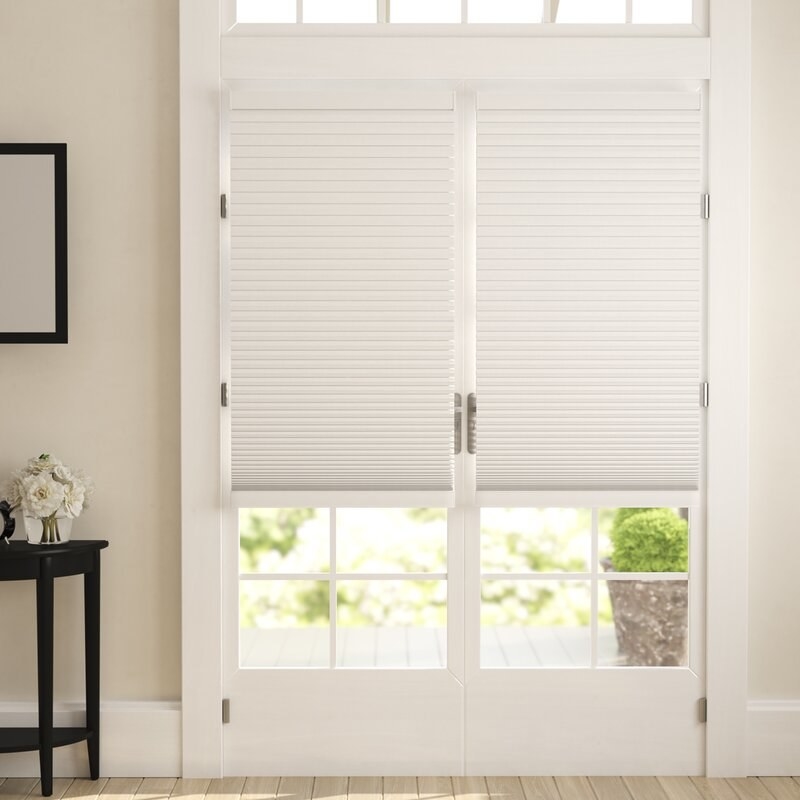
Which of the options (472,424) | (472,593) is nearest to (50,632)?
(472,593)

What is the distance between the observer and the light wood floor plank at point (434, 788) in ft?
8.85

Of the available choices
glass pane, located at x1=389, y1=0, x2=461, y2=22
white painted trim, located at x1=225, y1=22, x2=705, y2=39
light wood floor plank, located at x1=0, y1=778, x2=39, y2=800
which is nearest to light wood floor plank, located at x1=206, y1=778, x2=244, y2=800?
light wood floor plank, located at x1=0, y1=778, x2=39, y2=800

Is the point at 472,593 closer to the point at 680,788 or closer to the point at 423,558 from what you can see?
the point at 423,558

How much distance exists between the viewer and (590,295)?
283 centimetres

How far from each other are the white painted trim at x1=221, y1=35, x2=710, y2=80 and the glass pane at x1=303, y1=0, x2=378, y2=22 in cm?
10

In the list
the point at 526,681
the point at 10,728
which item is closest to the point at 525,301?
the point at 526,681

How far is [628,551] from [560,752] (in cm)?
72

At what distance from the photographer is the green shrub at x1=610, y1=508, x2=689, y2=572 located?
2930 mm

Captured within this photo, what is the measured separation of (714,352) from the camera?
2.84 m

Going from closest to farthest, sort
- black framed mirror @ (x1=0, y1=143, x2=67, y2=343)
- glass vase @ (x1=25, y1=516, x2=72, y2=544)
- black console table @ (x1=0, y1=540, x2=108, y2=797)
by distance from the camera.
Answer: black console table @ (x1=0, y1=540, x2=108, y2=797), glass vase @ (x1=25, y1=516, x2=72, y2=544), black framed mirror @ (x1=0, y1=143, x2=67, y2=343)

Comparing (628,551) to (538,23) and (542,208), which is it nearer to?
(542,208)

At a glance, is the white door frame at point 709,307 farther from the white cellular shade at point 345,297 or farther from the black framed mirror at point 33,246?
the black framed mirror at point 33,246

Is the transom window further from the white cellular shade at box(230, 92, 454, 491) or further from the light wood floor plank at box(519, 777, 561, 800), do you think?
the light wood floor plank at box(519, 777, 561, 800)

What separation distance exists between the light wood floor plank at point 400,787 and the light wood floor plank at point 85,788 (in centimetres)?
71
